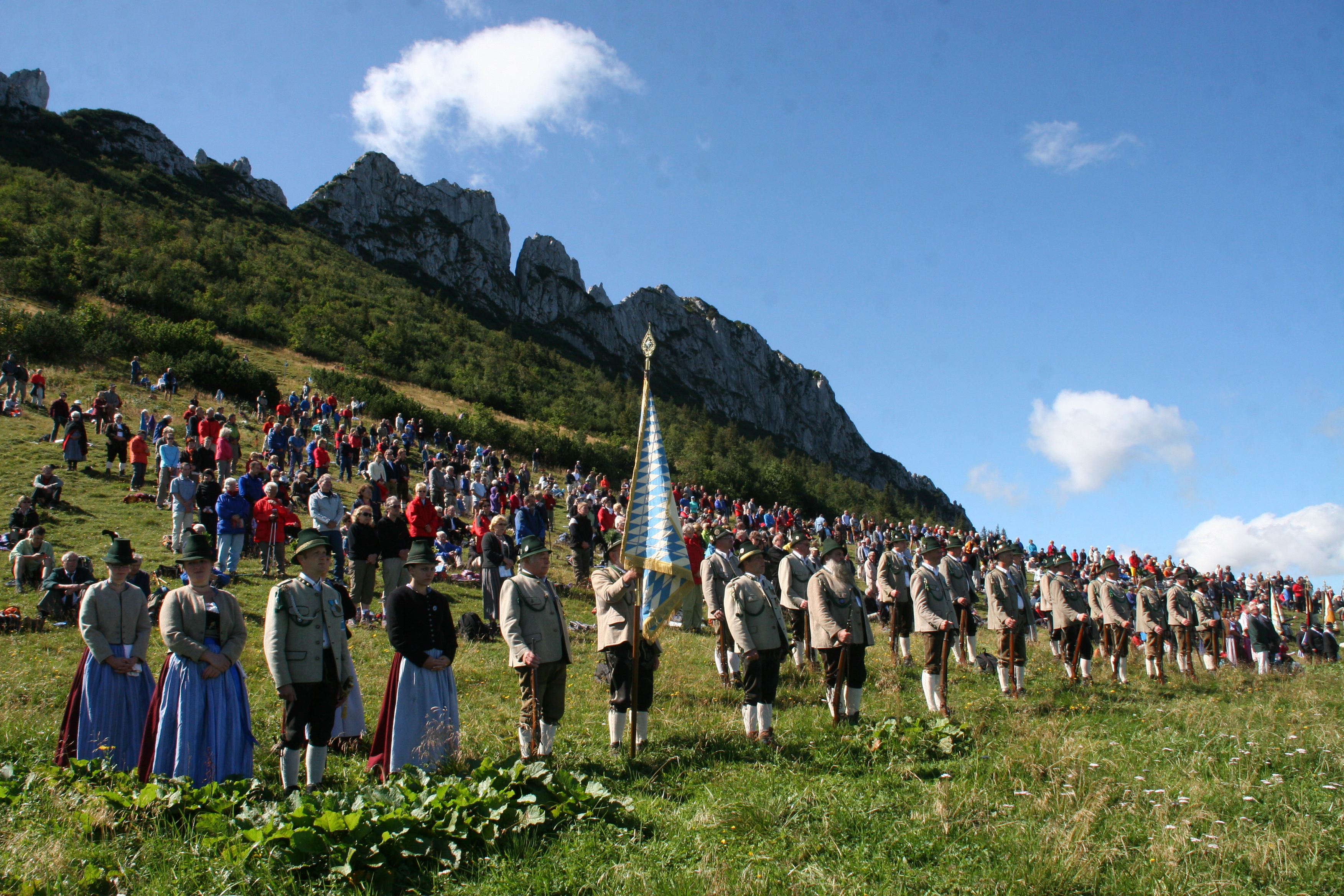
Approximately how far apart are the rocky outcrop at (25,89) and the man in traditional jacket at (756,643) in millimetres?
116231

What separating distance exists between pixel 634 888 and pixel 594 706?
495 cm

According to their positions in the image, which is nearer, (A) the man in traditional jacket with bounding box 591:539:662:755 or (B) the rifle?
(A) the man in traditional jacket with bounding box 591:539:662:755

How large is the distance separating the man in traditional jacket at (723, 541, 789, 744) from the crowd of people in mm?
25

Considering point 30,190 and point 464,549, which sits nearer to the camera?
point 464,549

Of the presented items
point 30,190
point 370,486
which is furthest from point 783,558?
point 30,190

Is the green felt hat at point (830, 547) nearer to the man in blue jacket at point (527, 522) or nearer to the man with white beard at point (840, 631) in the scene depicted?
the man with white beard at point (840, 631)

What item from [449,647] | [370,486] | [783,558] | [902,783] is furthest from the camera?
[370,486]

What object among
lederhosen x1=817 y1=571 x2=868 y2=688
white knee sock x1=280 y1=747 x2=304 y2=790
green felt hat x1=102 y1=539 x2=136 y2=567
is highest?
green felt hat x1=102 y1=539 x2=136 y2=567

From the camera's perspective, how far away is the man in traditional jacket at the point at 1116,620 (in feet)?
44.7

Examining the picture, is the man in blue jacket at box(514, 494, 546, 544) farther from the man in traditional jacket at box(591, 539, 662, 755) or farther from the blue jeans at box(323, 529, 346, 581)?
the man in traditional jacket at box(591, 539, 662, 755)

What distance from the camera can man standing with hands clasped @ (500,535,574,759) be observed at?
7016mm

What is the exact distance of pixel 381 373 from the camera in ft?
205

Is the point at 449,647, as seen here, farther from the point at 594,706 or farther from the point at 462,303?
the point at 462,303

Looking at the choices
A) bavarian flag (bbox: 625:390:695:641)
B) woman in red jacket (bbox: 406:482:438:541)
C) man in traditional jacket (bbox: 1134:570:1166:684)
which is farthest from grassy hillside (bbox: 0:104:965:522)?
bavarian flag (bbox: 625:390:695:641)
